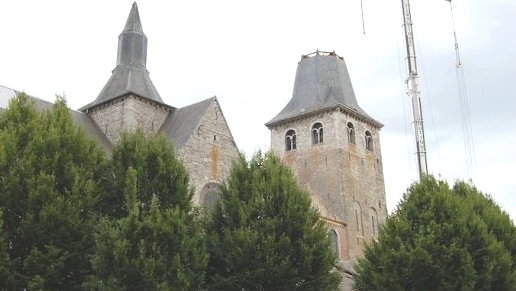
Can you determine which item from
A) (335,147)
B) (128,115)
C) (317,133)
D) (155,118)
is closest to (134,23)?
(155,118)

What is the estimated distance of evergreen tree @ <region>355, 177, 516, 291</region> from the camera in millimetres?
19125

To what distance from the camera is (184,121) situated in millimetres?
31547

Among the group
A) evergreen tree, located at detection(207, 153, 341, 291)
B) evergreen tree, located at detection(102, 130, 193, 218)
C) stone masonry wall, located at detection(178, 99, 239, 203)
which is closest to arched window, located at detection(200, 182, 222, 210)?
stone masonry wall, located at detection(178, 99, 239, 203)

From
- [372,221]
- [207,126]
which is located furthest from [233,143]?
[372,221]

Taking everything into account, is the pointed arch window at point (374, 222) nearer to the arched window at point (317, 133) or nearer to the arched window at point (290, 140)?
the arched window at point (317, 133)

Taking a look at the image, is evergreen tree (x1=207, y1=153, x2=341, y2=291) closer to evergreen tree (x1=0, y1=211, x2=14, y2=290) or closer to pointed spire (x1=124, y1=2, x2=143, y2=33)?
evergreen tree (x1=0, y1=211, x2=14, y2=290)

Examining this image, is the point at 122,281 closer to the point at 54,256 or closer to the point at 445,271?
the point at 54,256

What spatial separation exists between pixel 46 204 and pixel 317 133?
3677cm

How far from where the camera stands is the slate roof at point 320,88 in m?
51.6

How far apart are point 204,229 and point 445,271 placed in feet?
24.2

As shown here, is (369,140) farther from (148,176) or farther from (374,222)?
(148,176)

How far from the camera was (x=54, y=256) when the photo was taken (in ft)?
49.8

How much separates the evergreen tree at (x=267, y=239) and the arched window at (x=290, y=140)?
32.3m

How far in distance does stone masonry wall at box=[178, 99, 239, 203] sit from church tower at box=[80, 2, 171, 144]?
3.89 meters
